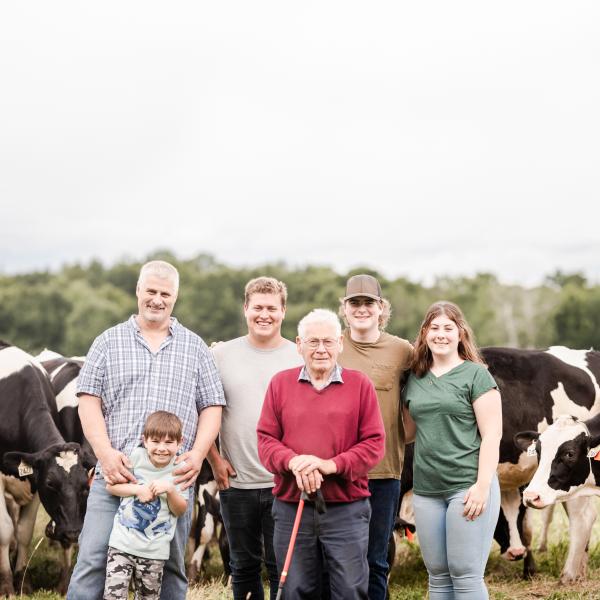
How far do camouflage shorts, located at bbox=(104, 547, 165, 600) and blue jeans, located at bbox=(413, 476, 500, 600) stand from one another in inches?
60.9

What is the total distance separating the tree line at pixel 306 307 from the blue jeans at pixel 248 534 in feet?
166

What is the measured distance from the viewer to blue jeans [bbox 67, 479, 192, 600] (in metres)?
5.08

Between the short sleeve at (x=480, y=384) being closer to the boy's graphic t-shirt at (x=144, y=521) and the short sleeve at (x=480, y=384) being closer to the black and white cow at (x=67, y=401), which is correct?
the boy's graphic t-shirt at (x=144, y=521)

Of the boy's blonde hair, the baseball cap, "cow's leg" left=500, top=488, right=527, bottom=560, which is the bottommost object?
"cow's leg" left=500, top=488, right=527, bottom=560

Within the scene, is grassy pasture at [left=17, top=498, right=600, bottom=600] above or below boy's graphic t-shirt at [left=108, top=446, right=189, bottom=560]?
below

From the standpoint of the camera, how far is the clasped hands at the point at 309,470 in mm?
4637

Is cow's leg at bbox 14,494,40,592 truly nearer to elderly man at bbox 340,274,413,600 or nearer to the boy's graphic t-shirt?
the boy's graphic t-shirt

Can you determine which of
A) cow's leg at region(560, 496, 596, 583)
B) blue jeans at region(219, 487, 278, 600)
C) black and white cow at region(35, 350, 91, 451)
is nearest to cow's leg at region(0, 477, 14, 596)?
black and white cow at region(35, 350, 91, 451)

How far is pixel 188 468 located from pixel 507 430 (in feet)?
16.3

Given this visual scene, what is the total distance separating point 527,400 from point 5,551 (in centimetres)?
544

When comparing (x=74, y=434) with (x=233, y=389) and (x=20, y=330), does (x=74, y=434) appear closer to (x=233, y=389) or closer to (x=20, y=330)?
(x=233, y=389)

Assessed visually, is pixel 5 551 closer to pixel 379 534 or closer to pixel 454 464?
pixel 379 534

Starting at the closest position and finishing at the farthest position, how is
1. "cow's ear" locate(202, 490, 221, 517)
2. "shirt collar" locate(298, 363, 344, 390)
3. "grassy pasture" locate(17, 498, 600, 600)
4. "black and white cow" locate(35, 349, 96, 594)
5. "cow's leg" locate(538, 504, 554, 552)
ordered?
"shirt collar" locate(298, 363, 344, 390)
"grassy pasture" locate(17, 498, 600, 600)
"cow's ear" locate(202, 490, 221, 517)
"black and white cow" locate(35, 349, 96, 594)
"cow's leg" locate(538, 504, 554, 552)

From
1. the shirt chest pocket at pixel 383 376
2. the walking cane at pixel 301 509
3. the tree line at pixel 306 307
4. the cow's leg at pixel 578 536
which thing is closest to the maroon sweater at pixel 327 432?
the walking cane at pixel 301 509
